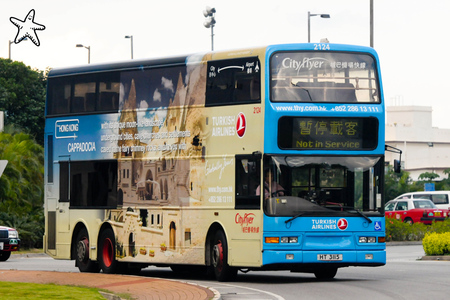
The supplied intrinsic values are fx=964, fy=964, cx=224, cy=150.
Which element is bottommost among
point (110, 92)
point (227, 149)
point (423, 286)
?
point (423, 286)

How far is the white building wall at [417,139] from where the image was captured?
15725 cm

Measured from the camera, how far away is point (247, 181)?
18.8m

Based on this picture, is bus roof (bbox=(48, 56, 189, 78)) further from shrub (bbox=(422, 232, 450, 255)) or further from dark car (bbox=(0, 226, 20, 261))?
shrub (bbox=(422, 232, 450, 255))

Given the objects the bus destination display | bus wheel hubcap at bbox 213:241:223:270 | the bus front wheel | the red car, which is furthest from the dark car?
the red car

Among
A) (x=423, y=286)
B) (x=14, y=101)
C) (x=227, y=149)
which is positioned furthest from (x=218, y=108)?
(x=14, y=101)

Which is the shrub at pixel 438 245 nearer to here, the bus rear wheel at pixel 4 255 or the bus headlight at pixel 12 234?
the bus headlight at pixel 12 234

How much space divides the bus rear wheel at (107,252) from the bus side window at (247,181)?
4.45 metres

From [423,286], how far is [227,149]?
469 centimetres

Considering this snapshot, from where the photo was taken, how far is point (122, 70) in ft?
72.5

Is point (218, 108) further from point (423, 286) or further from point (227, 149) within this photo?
point (423, 286)

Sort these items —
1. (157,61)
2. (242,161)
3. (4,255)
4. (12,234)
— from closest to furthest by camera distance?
(242,161) → (157,61) → (12,234) → (4,255)

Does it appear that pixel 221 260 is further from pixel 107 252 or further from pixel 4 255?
pixel 4 255

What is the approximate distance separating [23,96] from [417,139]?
103161mm

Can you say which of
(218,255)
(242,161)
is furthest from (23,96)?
(242,161)
